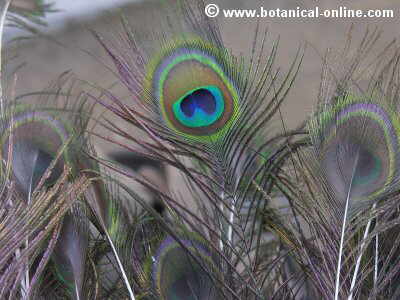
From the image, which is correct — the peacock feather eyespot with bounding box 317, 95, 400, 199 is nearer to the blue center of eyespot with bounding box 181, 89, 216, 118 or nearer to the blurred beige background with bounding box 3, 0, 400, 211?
the blue center of eyespot with bounding box 181, 89, 216, 118

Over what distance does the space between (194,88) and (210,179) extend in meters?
0.11

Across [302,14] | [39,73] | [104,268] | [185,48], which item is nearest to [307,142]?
[185,48]

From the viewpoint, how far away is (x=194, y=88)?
70 cm

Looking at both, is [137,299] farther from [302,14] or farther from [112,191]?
[302,14]

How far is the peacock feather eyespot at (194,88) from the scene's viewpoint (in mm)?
688

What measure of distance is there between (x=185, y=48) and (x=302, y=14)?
3.69ft

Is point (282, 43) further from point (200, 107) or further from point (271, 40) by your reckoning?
point (200, 107)

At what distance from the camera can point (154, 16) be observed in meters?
0.73

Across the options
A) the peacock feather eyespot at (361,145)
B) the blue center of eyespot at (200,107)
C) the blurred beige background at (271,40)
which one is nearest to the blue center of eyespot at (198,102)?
the blue center of eyespot at (200,107)

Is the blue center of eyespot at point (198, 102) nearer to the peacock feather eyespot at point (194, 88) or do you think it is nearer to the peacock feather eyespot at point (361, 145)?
the peacock feather eyespot at point (194, 88)

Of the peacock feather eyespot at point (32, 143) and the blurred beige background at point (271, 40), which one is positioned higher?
the blurred beige background at point (271, 40)

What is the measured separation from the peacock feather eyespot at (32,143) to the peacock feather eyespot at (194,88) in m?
0.14

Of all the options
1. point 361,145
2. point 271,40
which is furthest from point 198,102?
point 271,40

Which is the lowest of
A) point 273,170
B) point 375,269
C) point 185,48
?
point 375,269
